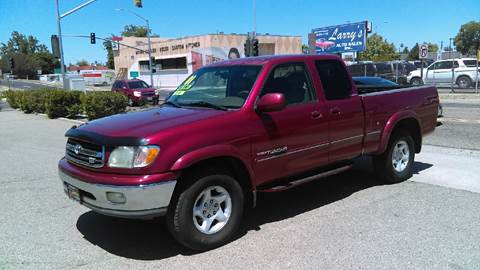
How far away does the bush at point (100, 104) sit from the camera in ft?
51.3

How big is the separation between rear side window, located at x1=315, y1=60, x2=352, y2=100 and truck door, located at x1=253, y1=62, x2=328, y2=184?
25cm

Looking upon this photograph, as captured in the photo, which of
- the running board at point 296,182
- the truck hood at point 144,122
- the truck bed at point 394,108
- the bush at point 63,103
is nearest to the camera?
the truck hood at point 144,122

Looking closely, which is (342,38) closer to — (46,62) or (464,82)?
(464,82)

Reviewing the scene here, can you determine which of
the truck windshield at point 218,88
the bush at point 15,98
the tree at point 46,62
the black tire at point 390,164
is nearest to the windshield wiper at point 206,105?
the truck windshield at point 218,88

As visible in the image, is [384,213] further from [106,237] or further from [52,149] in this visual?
[52,149]

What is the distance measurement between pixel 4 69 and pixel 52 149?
6274 inches

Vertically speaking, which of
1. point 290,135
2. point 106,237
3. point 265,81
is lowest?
point 106,237

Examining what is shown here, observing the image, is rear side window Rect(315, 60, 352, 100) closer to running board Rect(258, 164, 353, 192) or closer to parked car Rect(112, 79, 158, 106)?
running board Rect(258, 164, 353, 192)

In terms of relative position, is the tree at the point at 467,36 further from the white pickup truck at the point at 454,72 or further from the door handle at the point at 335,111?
the door handle at the point at 335,111

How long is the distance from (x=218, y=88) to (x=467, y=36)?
140 meters

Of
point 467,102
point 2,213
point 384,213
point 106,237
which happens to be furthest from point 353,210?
point 467,102

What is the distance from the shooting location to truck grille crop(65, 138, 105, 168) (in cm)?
410

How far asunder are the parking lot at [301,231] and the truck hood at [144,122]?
46.1 inches

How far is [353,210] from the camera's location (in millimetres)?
5367
